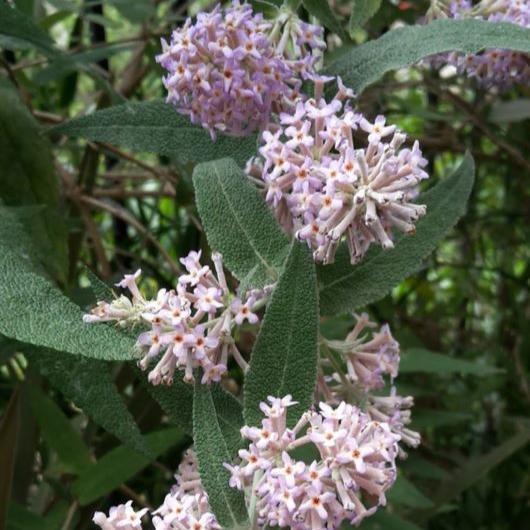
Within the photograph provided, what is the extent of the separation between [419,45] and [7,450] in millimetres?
524

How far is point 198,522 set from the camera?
56 cm

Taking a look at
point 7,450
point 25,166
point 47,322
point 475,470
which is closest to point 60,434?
point 7,450

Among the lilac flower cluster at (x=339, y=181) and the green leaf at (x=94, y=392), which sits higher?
the lilac flower cluster at (x=339, y=181)

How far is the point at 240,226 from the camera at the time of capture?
0.67 m

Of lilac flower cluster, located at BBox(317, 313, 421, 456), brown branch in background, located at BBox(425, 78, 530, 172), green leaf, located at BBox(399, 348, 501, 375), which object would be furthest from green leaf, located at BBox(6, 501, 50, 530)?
brown branch in background, located at BBox(425, 78, 530, 172)

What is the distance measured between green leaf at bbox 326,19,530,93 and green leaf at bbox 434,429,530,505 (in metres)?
0.64

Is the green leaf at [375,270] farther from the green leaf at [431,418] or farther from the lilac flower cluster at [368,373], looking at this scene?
the green leaf at [431,418]

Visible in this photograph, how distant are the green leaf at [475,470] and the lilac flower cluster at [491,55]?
0.52 meters

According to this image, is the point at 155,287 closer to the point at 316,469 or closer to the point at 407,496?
the point at 407,496

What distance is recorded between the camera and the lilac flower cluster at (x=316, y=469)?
20.9 inches

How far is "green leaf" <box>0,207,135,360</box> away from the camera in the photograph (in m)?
0.58

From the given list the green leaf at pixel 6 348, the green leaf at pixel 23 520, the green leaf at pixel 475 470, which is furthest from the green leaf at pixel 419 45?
the green leaf at pixel 475 470

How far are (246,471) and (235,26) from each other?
33cm

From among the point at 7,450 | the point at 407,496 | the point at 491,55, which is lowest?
the point at 407,496
